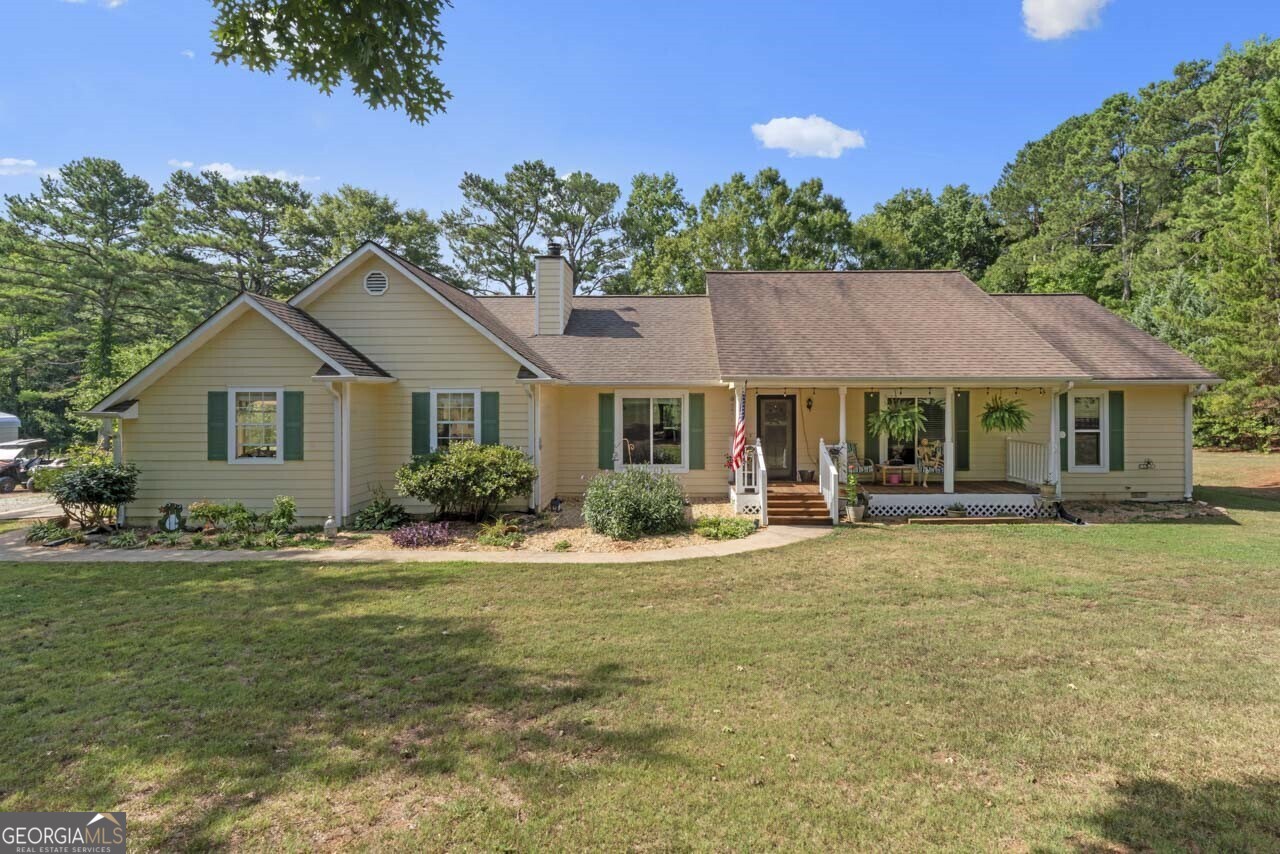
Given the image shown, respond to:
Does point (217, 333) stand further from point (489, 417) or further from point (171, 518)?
Answer: point (489, 417)

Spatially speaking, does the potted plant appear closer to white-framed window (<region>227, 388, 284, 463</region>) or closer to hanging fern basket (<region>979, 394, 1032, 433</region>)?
hanging fern basket (<region>979, 394, 1032, 433</region>)

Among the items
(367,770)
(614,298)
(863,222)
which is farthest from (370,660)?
(863,222)

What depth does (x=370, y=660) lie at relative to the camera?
5203 mm

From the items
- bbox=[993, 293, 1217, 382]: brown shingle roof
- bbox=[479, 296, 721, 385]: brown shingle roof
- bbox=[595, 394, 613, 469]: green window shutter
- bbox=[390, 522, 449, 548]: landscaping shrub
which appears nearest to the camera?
bbox=[390, 522, 449, 548]: landscaping shrub

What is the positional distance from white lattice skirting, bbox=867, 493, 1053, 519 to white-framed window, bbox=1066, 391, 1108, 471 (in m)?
2.70

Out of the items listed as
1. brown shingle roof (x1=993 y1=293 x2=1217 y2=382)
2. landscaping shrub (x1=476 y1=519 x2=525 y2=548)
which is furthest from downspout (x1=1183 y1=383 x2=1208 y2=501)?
landscaping shrub (x1=476 y1=519 x2=525 y2=548)

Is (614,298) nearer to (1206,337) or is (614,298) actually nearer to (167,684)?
(167,684)

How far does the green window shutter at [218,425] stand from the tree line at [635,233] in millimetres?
16082

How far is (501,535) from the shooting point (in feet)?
34.5

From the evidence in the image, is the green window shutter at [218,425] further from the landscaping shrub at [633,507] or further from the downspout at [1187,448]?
the downspout at [1187,448]

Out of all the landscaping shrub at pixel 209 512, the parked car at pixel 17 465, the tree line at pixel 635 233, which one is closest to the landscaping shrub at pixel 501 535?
the landscaping shrub at pixel 209 512

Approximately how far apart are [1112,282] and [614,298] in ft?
106

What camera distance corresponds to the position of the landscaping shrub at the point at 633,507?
416 inches

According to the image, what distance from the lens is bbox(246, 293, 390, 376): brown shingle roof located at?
11141mm
